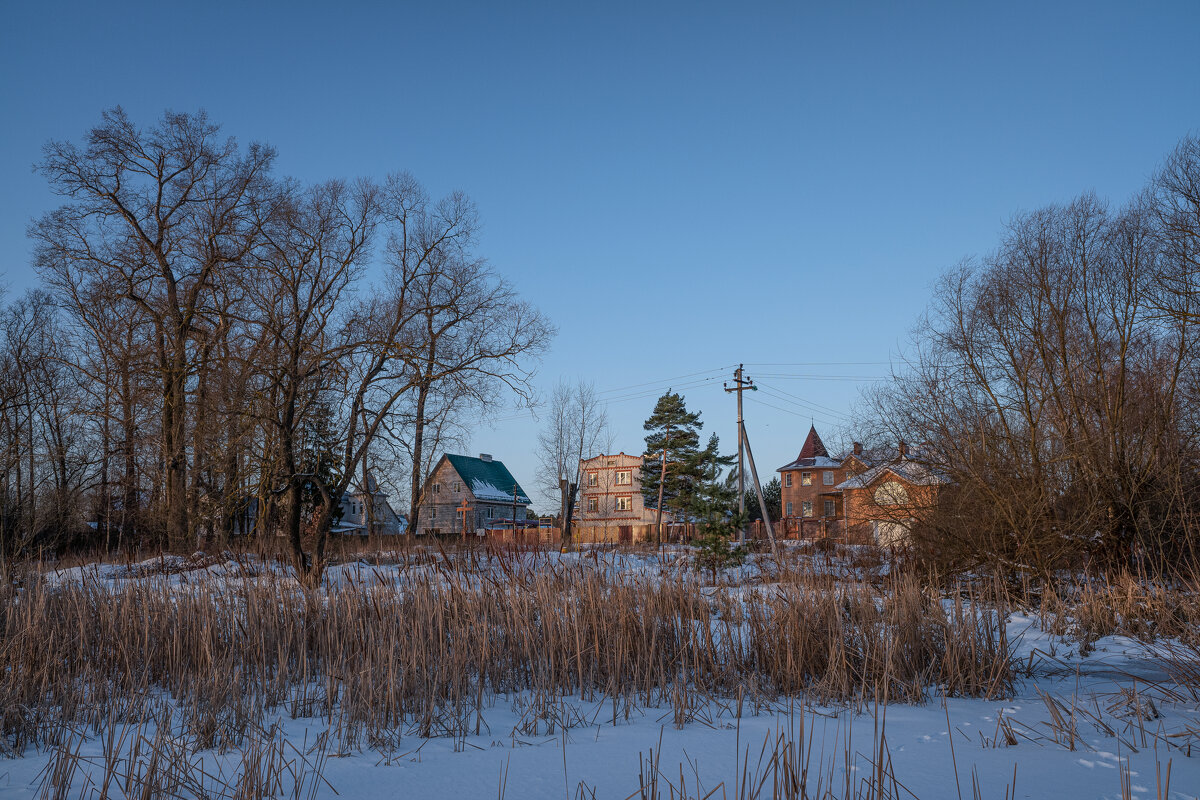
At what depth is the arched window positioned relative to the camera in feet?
42.2

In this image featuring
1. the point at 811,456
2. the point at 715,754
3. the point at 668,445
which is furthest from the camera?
the point at 811,456

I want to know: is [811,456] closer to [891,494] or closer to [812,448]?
[812,448]

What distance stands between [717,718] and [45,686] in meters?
3.81

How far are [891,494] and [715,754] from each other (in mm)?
10363

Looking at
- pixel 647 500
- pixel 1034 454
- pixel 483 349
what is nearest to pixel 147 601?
pixel 1034 454

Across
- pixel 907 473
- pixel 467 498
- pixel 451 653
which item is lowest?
pixel 467 498

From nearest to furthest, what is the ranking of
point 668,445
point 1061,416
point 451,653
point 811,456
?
point 451,653, point 1061,416, point 668,445, point 811,456

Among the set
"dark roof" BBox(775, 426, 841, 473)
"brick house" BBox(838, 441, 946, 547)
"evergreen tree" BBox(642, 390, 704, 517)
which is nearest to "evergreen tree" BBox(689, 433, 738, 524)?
"brick house" BBox(838, 441, 946, 547)

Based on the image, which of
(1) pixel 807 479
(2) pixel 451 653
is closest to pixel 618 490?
(1) pixel 807 479

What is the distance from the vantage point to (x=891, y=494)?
42.5ft

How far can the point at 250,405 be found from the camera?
14.1 m

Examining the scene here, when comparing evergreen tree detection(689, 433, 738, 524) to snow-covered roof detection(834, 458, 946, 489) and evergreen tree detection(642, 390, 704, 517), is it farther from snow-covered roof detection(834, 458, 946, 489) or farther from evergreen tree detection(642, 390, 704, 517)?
evergreen tree detection(642, 390, 704, 517)

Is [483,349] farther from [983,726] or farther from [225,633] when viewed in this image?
[983,726]

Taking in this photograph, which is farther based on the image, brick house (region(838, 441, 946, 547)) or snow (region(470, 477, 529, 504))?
snow (region(470, 477, 529, 504))
